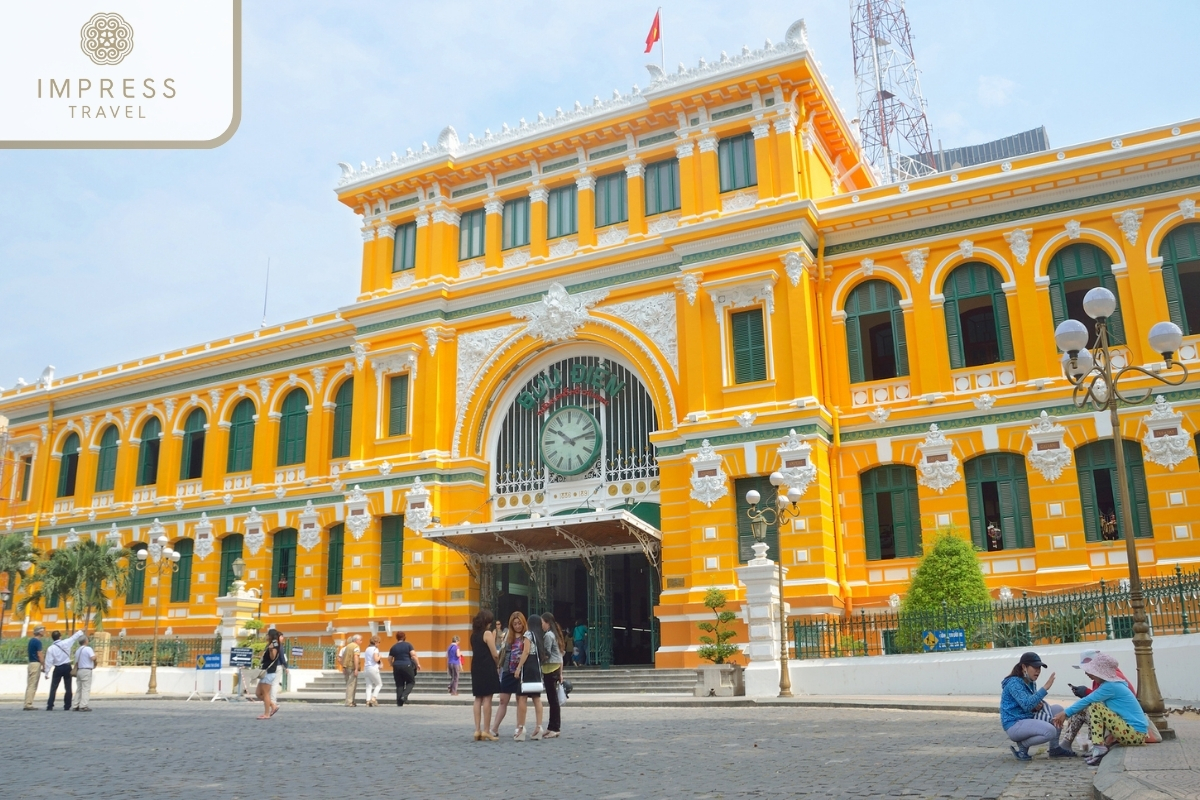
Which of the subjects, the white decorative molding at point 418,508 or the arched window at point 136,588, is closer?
the white decorative molding at point 418,508

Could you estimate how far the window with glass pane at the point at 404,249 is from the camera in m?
31.4

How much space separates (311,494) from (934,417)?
770 inches

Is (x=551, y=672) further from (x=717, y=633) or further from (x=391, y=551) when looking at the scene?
(x=391, y=551)

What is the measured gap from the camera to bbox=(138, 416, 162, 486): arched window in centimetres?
3775

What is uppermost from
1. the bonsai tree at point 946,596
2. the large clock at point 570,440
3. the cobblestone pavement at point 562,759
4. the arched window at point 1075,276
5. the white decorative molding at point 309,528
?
the arched window at point 1075,276

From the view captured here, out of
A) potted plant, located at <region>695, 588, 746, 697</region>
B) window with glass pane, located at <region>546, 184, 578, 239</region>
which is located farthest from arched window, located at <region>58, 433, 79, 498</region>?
potted plant, located at <region>695, 588, 746, 697</region>

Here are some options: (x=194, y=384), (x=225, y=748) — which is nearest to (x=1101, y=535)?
(x=225, y=748)

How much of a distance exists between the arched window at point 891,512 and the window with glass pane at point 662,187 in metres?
9.05

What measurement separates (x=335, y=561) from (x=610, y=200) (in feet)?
46.9

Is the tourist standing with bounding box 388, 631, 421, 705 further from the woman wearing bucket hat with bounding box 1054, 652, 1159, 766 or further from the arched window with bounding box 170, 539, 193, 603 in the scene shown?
the arched window with bounding box 170, 539, 193, 603

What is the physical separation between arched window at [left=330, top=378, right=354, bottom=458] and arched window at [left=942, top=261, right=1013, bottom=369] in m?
18.5

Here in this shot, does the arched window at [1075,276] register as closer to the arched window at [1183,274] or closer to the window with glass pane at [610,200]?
the arched window at [1183,274]

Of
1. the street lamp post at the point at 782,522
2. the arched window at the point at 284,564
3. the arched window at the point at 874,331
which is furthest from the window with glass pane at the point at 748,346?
the arched window at the point at 284,564

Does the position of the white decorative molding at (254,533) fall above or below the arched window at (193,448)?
below
